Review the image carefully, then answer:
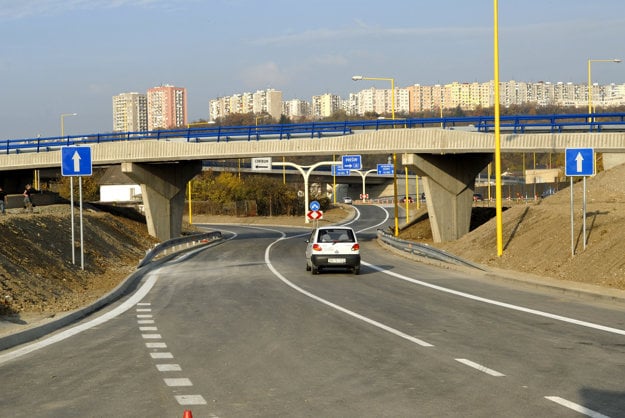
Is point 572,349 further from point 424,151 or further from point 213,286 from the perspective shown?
point 424,151

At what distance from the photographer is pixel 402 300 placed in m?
22.3

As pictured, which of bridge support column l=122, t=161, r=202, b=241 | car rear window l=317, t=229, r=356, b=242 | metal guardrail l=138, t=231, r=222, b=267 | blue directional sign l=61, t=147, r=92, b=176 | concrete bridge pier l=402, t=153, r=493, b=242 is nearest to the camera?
blue directional sign l=61, t=147, r=92, b=176

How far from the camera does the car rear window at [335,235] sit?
106 ft

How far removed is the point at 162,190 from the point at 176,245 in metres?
7.85

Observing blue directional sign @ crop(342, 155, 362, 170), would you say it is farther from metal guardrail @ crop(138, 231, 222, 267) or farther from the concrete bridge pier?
the concrete bridge pier

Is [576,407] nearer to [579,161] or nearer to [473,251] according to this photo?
[579,161]

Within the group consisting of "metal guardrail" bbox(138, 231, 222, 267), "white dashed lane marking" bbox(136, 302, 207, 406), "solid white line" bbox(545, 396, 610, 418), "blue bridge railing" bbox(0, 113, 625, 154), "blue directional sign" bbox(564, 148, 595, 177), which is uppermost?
"blue bridge railing" bbox(0, 113, 625, 154)

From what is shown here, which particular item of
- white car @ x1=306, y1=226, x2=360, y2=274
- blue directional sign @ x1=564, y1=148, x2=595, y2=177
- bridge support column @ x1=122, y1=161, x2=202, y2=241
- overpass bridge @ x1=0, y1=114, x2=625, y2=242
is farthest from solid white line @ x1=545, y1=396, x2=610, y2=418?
bridge support column @ x1=122, y1=161, x2=202, y2=241

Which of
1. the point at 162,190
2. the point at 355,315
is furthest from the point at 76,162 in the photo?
the point at 162,190

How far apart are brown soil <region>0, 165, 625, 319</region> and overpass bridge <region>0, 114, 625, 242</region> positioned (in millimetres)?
3366

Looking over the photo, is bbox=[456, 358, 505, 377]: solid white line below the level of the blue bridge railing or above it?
below

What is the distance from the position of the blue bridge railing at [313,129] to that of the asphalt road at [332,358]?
20959 mm

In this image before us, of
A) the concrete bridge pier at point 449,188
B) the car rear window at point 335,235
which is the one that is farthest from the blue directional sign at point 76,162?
the concrete bridge pier at point 449,188

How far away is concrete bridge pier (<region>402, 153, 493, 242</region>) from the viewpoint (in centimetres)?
4862
